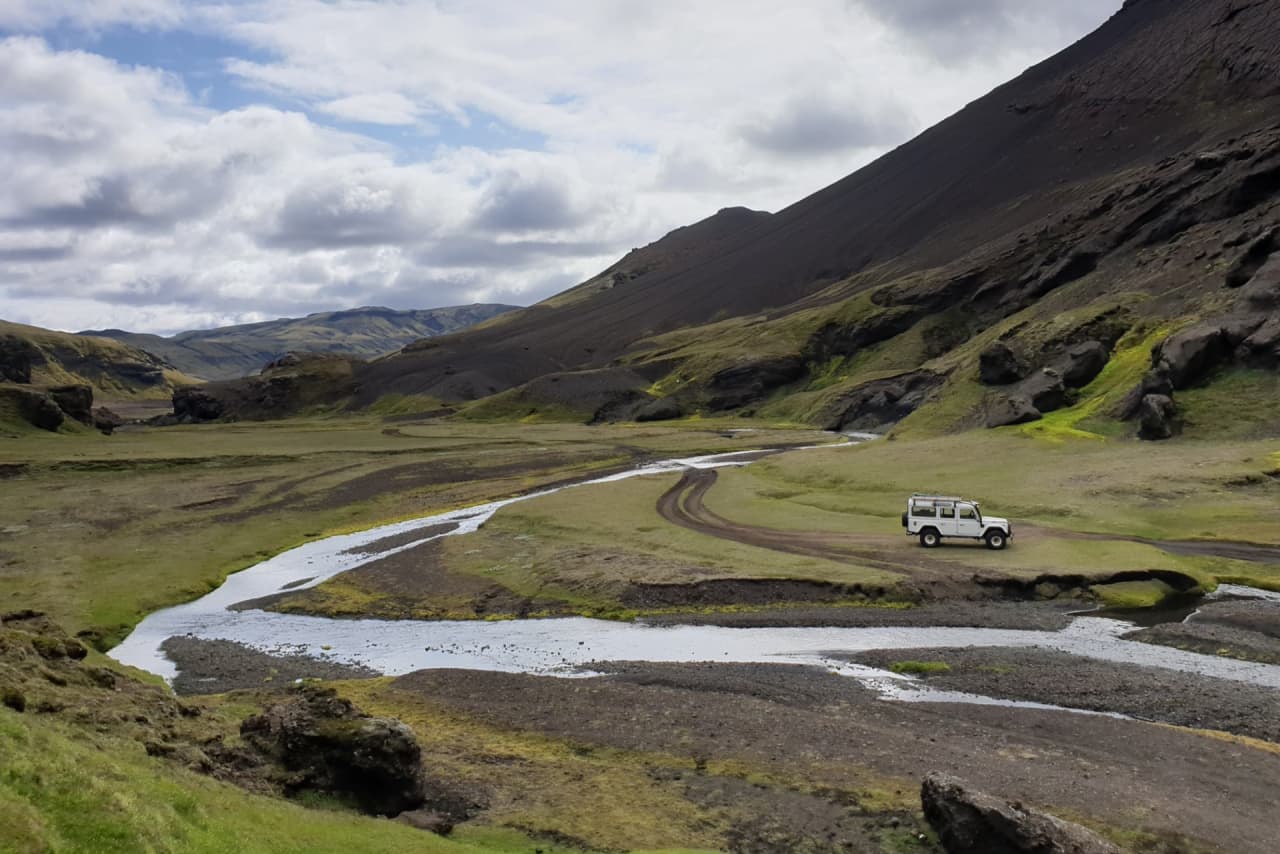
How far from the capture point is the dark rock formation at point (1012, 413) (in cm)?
9756

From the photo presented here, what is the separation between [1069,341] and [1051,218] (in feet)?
316

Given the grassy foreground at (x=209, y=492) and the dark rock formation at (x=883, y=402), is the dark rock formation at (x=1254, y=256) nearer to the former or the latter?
the dark rock formation at (x=883, y=402)

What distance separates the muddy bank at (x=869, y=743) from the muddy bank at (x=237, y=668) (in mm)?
4894

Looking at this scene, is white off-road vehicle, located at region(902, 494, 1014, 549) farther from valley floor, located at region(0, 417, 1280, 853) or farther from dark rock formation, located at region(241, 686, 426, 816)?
dark rock formation, located at region(241, 686, 426, 816)

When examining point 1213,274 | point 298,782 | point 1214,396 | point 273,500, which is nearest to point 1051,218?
point 1213,274

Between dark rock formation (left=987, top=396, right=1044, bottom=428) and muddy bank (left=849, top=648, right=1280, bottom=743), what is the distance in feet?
225

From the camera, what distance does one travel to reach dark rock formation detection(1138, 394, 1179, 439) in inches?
3093

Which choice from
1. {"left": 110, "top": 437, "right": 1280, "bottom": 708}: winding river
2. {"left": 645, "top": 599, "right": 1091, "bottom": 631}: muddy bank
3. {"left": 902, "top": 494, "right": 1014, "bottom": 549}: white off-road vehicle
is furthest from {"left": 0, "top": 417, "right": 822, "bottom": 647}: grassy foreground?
{"left": 902, "top": 494, "right": 1014, "bottom": 549}: white off-road vehicle

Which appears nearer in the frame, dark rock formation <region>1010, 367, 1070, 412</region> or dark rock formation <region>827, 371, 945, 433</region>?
dark rock formation <region>1010, 367, 1070, 412</region>

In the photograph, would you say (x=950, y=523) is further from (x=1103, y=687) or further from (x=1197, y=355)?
(x=1197, y=355)

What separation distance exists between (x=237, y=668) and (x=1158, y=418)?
80064 millimetres

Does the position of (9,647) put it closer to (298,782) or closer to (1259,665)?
(298,782)

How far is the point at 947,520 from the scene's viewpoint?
5244cm

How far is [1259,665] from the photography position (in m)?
32.6
